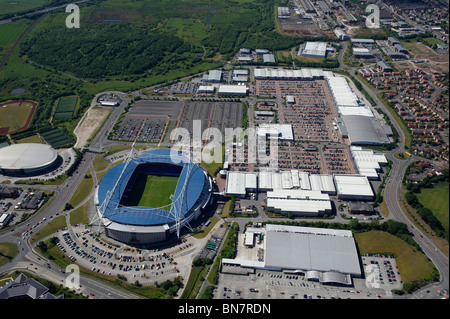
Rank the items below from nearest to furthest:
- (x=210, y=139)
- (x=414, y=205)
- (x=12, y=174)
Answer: (x=414, y=205) < (x=12, y=174) < (x=210, y=139)

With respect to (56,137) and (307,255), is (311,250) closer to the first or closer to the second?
(307,255)

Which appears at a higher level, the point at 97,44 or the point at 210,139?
the point at 97,44

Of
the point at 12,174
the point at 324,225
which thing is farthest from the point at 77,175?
the point at 324,225

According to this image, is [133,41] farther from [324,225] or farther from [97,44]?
[324,225]

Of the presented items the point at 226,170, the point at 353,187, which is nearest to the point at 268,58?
the point at 226,170

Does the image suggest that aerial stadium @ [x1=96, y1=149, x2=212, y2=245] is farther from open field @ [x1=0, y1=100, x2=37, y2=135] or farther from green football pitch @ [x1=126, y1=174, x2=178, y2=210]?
open field @ [x1=0, y1=100, x2=37, y2=135]

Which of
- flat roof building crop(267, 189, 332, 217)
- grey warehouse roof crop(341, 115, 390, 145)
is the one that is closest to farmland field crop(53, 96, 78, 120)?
flat roof building crop(267, 189, 332, 217)

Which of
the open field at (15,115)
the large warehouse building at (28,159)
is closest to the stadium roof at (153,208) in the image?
the large warehouse building at (28,159)
